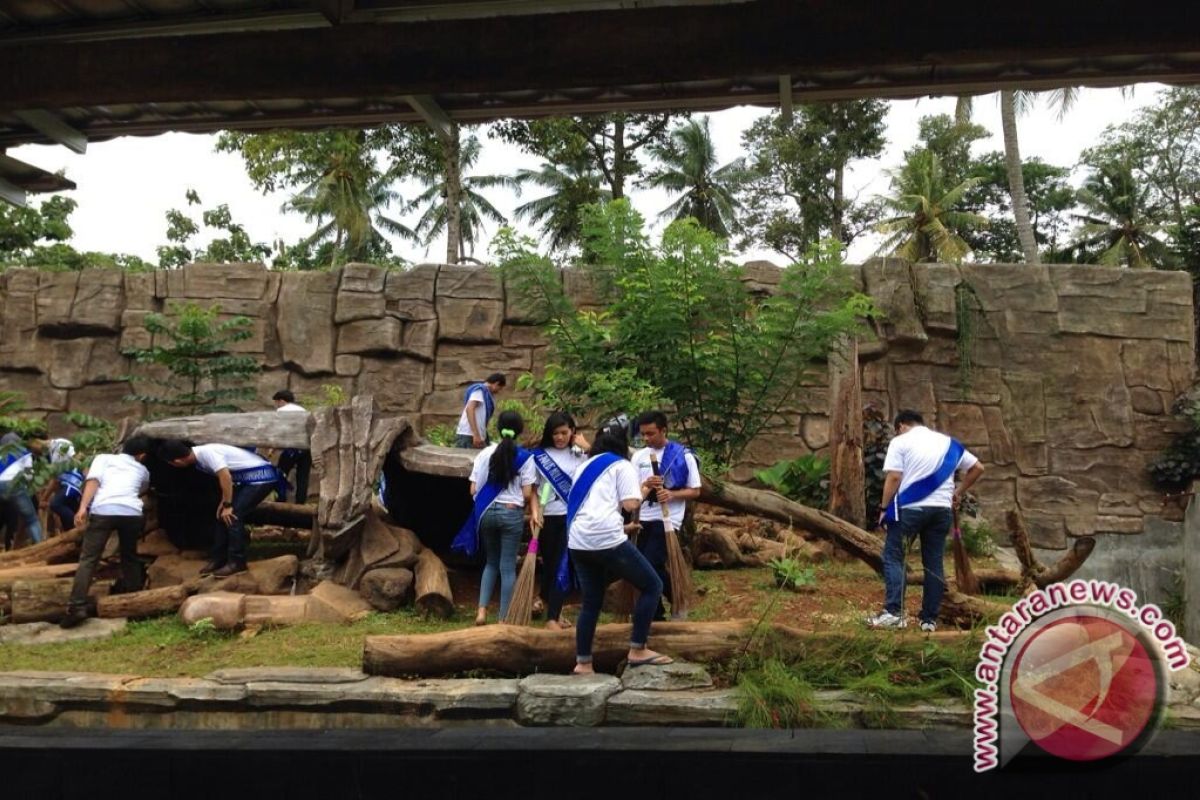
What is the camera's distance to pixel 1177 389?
556 inches

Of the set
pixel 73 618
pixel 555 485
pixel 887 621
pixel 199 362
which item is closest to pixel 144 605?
pixel 73 618

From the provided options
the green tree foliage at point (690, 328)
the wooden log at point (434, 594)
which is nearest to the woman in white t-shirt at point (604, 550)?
the wooden log at point (434, 594)

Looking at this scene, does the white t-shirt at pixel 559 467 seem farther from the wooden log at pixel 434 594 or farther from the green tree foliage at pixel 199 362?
the green tree foliage at pixel 199 362

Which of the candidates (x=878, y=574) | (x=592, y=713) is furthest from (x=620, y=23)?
(x=878, y=574)

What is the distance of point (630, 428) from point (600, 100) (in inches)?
150

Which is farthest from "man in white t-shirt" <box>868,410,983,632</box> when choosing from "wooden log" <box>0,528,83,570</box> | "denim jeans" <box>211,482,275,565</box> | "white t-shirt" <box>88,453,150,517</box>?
"wooden log" <box>0,528,83,570</box>

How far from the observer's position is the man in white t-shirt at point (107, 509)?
7.99 m

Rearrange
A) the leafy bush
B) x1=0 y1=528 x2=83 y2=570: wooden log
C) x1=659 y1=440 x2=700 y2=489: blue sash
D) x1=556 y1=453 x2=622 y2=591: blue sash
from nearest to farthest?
x1=556 y1=453 x2=622 y2=591: blue sash, x1=659 y1=440 x2=700 y2=489: blue sash, x1=0 y1=528 x2=83 y2=570: wooden log, the leafy bush

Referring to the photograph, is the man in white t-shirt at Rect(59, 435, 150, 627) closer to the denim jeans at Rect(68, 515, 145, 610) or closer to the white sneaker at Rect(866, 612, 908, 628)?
the denim jeans at Rect(68, 515, 145, 610)

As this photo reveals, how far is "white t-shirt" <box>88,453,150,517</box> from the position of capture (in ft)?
26.4

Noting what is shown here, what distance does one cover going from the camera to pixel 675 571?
292 inches

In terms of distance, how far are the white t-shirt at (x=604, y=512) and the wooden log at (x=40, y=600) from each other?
4198 millimetres

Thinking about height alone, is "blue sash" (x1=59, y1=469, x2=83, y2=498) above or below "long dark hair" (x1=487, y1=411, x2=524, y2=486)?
below

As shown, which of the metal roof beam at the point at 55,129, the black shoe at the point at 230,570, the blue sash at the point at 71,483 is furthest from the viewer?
the blue sash at the point at 71,483
